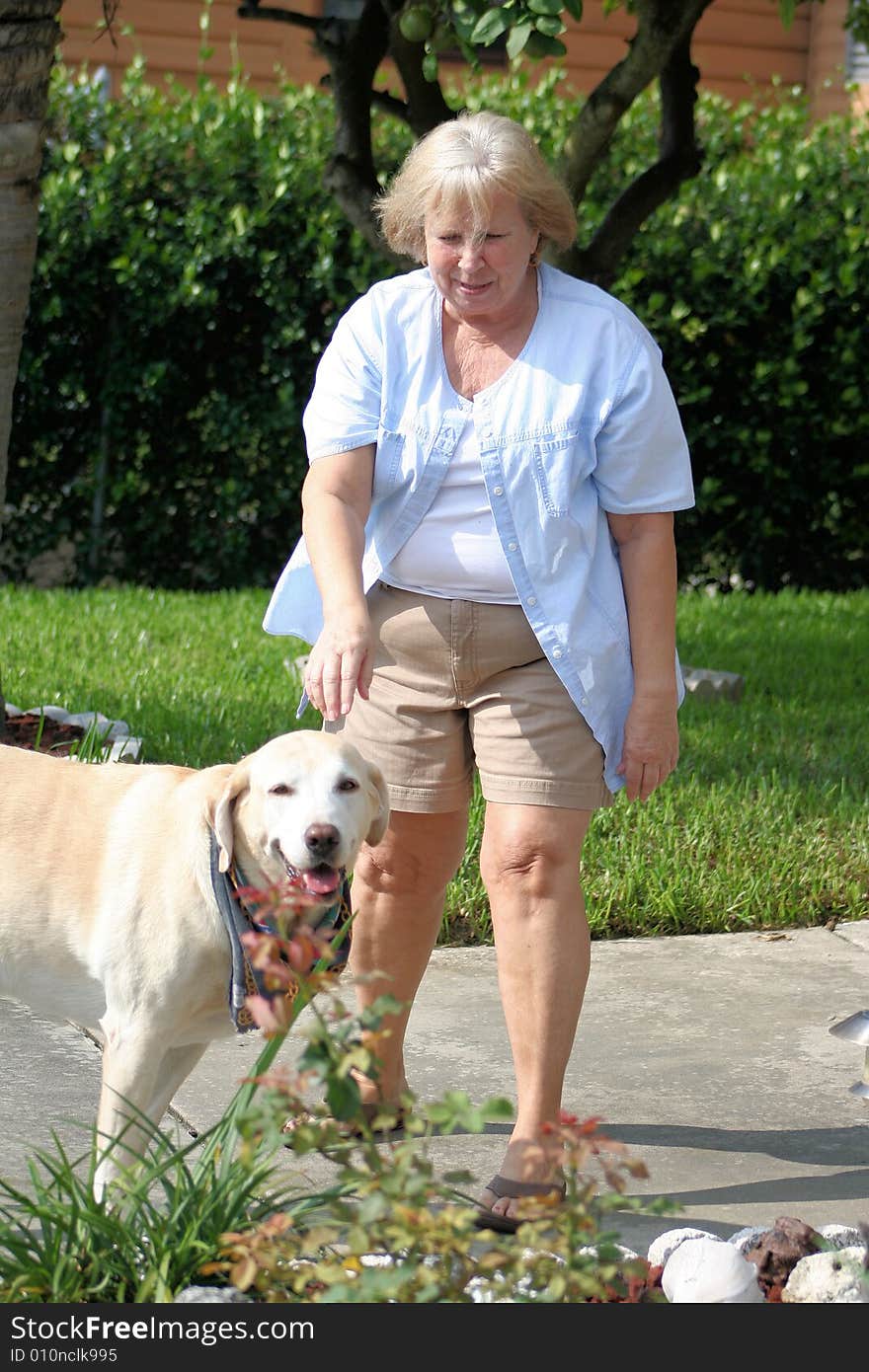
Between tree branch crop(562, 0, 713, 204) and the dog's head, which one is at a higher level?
tree branch crop(562, 0, 713, 204)

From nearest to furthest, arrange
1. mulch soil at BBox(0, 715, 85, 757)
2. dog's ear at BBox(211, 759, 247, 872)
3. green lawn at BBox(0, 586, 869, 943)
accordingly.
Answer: dog's ear at BBox(211, 759, 247, 872), green lawn at BBox(0, 586, 869, 943), mulch soil at BBox(0, 715, 85, 757)

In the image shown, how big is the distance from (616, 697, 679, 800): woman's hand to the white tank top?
34cm

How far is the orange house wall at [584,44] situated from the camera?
15.1m

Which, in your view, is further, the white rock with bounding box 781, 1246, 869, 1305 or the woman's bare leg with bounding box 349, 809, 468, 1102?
the woman's bare leg with bounding box 349, 809, 468, 1102

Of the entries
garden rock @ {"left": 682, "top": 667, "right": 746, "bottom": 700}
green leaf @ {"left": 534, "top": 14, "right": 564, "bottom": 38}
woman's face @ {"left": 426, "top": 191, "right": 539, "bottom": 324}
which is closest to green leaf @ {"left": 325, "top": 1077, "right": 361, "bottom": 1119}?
woman's face @ {"left": 426, "top": 191, "right": 539, "bottom": 324}

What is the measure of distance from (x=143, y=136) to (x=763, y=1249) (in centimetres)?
876

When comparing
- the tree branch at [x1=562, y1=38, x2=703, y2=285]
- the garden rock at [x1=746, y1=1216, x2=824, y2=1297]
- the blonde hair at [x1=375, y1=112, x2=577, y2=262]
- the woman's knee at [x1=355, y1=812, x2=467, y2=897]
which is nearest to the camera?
the garden rock at [x1=746, y1=1216, x2=824, y2=1297]

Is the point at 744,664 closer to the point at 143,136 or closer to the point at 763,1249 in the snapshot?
the point at 143,136

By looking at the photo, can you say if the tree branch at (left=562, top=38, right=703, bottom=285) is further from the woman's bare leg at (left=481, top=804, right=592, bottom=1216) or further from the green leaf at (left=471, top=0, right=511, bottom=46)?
the woman's bare leg at (left=481, top=804, right=592, bottom=1216)

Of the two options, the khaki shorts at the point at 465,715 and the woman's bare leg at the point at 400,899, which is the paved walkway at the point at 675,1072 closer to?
the woman's bare leg at the point at 400,899

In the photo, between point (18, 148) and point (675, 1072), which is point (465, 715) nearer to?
point (675, 1072)

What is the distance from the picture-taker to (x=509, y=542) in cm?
330

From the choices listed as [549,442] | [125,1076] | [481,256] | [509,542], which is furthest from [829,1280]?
[481,256]

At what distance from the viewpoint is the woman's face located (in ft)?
10.7
